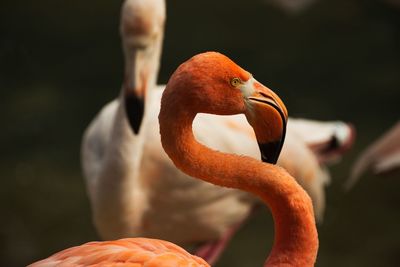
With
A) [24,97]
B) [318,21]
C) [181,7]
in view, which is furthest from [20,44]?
[318,21]

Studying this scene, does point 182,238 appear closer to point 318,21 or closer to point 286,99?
point 286,99

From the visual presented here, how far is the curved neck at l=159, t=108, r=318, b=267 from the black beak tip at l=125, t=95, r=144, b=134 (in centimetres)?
133

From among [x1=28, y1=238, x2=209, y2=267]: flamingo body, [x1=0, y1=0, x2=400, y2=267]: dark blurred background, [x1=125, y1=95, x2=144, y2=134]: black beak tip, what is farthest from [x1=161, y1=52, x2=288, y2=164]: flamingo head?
[x1=0, y1=0, x2=400, y2=267]: dark blurred background

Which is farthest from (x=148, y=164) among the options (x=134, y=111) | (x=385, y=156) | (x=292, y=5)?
(x=292, y=5)

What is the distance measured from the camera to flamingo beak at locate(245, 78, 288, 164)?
2.38m

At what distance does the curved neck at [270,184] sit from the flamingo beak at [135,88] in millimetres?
1330

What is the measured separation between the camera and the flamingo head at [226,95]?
234 centimetres

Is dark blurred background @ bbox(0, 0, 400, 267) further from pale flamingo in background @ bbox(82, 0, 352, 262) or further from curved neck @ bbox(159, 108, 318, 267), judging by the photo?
curved neck @ bbox(159, 108, 318, 267)

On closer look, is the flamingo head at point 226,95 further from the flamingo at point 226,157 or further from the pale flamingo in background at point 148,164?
the pale flamingo in background at point 148,164

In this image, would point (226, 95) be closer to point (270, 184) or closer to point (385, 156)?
point (270, 184)

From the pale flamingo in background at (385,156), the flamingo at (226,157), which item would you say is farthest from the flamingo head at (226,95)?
the pale flamingo in background at (385,156)

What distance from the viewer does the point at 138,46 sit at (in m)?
3.82

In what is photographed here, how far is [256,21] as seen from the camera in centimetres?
805

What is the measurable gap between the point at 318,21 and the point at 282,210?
19.2 ft
